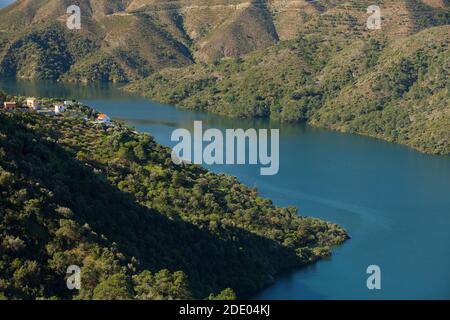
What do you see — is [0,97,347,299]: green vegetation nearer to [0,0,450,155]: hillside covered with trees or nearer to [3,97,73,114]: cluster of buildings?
[3,97,73,114]: cluster of buildings

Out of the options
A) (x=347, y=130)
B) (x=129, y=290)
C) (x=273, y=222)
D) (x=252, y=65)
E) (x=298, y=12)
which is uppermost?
(x=298, y=12)

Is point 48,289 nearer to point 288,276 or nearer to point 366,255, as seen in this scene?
point 288,276

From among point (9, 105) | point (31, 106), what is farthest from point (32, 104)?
point (9, 105)

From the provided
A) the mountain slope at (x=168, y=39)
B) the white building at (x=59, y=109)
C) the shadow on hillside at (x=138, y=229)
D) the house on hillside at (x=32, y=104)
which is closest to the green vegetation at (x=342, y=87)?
the mountain slope at (x=168, y=39)

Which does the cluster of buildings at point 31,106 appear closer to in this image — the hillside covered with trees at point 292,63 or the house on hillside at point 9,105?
the house on hillside at point 9,105

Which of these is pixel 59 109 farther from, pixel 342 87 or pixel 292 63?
pixel 292 63
